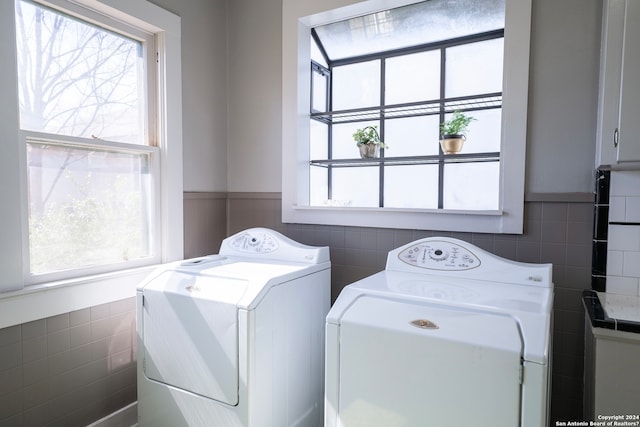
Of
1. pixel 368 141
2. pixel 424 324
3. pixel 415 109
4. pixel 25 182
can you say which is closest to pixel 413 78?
pixel 415 109

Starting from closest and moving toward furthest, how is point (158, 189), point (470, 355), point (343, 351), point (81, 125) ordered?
point (470, 355) < point (343, 351) < point (81, 125) < point (158, 189)

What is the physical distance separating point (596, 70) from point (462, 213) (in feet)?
2.64

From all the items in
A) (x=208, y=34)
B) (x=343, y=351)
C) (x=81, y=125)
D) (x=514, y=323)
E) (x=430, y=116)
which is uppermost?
(x=208, y=34)

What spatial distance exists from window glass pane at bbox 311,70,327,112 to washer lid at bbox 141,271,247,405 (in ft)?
4.54

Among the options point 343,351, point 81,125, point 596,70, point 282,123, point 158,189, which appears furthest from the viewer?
point 282,123

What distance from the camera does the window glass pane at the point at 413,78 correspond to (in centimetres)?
218

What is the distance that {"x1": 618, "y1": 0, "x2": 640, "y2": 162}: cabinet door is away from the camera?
1.28 meters

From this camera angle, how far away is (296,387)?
1.63m

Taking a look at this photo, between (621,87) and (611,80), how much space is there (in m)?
0.05

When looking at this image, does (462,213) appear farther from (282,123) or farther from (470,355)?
(282,123)

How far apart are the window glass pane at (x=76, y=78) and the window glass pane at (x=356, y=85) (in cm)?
122

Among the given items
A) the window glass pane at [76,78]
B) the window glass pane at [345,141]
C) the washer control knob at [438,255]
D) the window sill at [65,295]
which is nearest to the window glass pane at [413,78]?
the window glass pane at [345,141]

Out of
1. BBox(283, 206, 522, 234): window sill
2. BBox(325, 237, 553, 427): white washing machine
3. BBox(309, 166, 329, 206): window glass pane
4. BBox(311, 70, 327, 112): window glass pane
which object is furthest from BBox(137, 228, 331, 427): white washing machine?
BBox(311, 70, 327, 112): window glass pane

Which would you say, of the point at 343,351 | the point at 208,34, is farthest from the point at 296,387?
the point at 208,34
